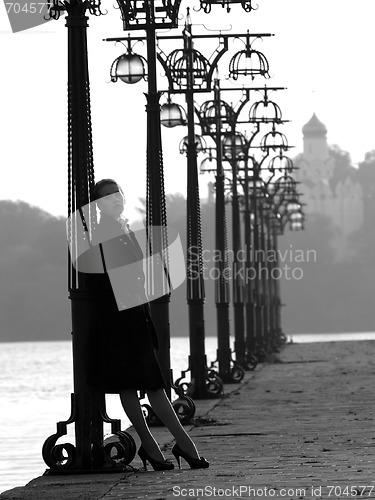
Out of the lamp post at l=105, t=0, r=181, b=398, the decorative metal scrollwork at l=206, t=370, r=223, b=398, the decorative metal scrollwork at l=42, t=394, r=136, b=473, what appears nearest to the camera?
the decorative metal scrollwork at l=42, t=394, r=136, b=473

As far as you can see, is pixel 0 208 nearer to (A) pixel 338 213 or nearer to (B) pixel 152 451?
(B) pixel 152 451

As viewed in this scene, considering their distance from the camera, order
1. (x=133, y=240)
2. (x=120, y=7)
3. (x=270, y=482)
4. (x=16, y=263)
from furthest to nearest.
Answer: (x=16, y=263) < (x=120, y=7) < (x=133, y=240) < (x=270, y=482)

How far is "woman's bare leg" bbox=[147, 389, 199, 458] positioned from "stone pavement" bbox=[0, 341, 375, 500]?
20 cm

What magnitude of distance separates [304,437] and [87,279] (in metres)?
3.87

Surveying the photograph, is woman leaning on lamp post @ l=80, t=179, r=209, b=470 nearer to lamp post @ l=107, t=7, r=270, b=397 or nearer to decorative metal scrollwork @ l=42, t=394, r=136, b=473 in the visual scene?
decorative metal scrollwork @ l=42, t=394, r=136, b=473

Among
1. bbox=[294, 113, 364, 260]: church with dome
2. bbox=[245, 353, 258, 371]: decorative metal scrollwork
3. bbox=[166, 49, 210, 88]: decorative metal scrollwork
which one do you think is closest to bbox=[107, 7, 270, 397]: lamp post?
bbox=[166, 49, 210, 88]: decorative metal scrollwork

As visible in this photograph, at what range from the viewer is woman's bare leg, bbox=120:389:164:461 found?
1097cm

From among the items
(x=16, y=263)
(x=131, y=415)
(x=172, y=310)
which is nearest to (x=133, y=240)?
(x=131, y=415)

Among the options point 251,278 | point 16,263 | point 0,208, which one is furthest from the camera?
point 16,263

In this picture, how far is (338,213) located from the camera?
608ft

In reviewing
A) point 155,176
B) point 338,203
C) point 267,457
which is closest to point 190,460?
point 267,457

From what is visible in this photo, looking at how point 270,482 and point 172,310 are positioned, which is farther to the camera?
point 172,310

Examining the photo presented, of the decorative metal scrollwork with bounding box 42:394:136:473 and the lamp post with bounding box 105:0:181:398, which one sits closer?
the decorative metal scrollwork with bounding box 42:394:136:473

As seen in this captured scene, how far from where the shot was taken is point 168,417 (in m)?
10.9
